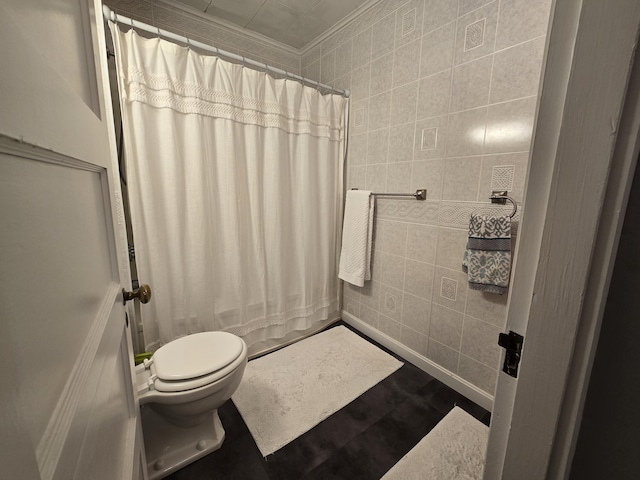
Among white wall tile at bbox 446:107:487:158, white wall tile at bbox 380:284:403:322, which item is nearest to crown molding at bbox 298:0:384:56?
white wall tile at bbox 446:107:487:158

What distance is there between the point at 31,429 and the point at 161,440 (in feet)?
4.31

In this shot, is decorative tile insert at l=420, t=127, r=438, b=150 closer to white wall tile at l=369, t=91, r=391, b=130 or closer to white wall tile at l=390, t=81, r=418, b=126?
white wall tile at l=390, t=81, r=418, b=126

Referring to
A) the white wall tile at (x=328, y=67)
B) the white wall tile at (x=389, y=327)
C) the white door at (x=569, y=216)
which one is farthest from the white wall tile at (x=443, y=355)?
the white wall tile at (x=328, y=67)

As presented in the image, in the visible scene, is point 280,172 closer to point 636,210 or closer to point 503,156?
point 503,156

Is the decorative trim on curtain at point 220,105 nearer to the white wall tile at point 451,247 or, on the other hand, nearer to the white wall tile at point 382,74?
the white wall tile at point 382,74

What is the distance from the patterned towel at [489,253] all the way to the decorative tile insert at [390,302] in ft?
2.05

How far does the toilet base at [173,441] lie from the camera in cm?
108

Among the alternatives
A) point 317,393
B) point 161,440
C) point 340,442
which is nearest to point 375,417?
point 340,442

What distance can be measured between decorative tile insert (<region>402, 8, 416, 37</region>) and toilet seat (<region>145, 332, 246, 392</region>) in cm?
200

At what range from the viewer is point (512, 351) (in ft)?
1.45

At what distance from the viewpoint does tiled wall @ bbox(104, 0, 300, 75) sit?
5.36 ft

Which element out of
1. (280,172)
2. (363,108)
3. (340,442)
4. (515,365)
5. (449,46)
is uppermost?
(449,46)

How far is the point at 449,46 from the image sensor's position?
139 centimetres

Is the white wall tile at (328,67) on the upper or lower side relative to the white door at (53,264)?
upper
